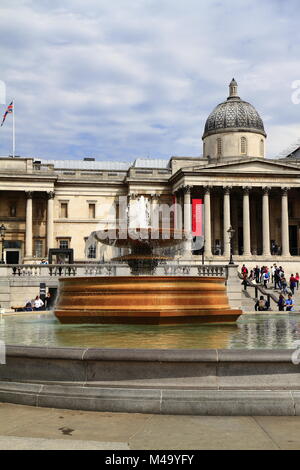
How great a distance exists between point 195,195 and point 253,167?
22.7 feet

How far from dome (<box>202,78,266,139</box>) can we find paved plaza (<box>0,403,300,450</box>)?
203 ft

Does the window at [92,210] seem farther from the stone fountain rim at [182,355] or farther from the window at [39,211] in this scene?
the stone fountain rim at [182,355]

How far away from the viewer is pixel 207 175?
59406mm

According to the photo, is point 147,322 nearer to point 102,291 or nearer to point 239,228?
point 102,291

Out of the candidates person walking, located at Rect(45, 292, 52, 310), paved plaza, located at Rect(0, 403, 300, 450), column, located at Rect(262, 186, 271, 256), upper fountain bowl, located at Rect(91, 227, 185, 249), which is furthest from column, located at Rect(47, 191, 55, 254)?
paved plaza, located at Rect(0, 403, 300, 450)

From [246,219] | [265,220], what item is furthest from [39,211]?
[265,220]

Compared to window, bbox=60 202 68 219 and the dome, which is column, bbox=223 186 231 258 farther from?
window, bbox=60 202 68 219

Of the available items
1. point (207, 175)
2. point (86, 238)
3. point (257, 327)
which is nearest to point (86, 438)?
point (257, 327)

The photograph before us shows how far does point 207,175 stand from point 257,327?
155 feet

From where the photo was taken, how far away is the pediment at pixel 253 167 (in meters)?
59.5

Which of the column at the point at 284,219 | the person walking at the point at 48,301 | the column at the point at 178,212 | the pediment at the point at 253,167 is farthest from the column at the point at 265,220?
the person walking at the point at 48,301

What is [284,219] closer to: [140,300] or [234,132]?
[234,132]

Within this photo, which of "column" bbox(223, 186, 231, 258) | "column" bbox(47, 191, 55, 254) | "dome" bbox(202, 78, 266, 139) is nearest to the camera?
"column" bbox(223, 186, 231, 258)

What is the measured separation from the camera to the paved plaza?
211 inches
